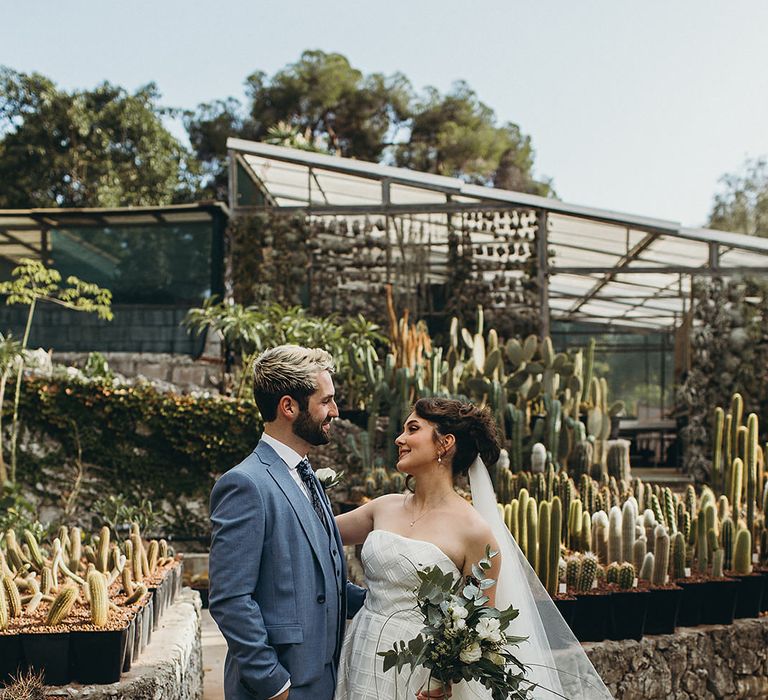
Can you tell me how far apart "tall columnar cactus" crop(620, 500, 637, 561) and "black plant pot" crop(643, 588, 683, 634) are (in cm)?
29

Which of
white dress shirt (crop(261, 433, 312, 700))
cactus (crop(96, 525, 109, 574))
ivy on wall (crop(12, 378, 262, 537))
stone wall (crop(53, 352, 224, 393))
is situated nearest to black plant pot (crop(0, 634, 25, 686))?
cactus (crop(96, 525, 109, 574))

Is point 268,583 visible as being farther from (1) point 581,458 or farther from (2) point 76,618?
(1) point 581,458

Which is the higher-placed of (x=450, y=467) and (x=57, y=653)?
(x=450, y=467)

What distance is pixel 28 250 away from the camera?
12.5 m

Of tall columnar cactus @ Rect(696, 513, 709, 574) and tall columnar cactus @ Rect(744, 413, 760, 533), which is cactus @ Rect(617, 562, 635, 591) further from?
tall columnar cactus @ Rect(744, 413, 760, 533)

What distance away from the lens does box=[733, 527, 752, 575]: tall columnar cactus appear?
16.6 ft

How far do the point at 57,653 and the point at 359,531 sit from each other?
1321 mm

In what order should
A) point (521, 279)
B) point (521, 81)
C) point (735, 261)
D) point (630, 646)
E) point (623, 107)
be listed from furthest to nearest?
1. point (623, 107)
2. point (521, 81)
3. point (521, 279)
4. point (735, 261)
5. point (630, 646)

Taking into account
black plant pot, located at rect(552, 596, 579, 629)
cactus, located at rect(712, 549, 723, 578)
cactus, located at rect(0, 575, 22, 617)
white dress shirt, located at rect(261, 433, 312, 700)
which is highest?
white dress shirt, located at rect(261, 433, 312, 700)

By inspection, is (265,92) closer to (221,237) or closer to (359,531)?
(221,237)

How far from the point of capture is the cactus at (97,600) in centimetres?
340

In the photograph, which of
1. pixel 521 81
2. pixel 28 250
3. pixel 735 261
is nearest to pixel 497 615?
pixel 735 261

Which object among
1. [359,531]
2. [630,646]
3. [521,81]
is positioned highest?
[521,81]

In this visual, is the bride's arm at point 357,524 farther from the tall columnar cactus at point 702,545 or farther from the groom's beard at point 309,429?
the tall columnar cactus at point 702,545
